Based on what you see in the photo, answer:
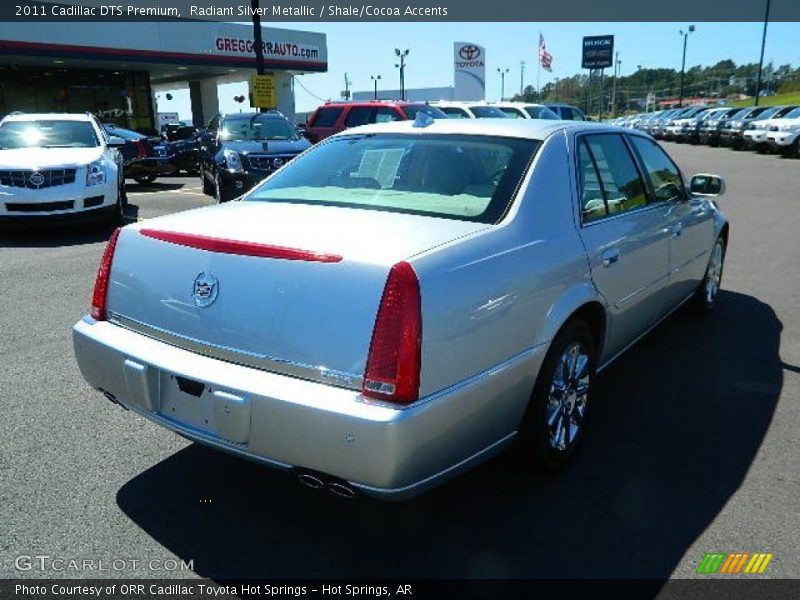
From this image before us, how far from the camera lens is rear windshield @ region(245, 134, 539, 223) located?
305cm

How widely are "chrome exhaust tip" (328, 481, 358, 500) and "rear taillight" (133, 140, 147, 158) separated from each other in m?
15.1

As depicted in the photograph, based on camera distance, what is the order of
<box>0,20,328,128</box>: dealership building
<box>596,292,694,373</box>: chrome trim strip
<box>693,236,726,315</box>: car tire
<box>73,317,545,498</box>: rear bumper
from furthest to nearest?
<box>0,20,328,128</box>: dealership building
<box>693,236,726,315</box>: car tire
<box>596,292,694,373</box>: chrome trim strip
<box>73,317,545,498</box>: rear bumper

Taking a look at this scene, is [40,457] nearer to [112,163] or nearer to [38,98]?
[112,163]

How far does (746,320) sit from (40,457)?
5.29 m

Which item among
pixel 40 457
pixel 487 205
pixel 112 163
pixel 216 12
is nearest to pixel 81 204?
pixel 112 163

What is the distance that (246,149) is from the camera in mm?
11477

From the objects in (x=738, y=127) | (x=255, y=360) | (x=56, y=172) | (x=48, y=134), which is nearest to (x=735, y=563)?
(x=255, y=360)

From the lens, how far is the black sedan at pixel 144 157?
15.6 metres

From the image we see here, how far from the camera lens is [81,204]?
920 centimetres

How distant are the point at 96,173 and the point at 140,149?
695 centimetres

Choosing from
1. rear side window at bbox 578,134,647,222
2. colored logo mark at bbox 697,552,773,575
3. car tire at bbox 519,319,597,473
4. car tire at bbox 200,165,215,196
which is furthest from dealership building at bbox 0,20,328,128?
colored logo mark at bbox 697,552,773,575

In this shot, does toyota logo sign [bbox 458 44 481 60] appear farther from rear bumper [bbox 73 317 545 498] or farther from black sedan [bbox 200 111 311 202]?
rear bumper [bbox 73 317 545 498]

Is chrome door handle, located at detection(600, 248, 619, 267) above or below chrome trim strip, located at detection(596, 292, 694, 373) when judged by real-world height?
above
